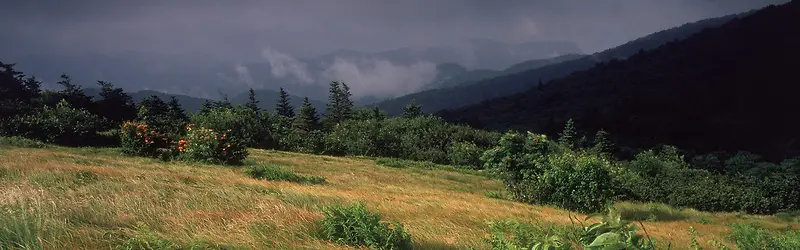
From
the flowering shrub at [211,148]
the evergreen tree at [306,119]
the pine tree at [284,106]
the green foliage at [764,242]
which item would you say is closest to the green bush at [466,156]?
the flowering shrub at [211,148]

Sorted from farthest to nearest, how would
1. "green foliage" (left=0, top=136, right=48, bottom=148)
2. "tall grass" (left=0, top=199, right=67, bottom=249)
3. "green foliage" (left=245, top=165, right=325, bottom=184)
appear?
"green foliage" (left=0, top=136, right=48, bottom=148), "green foliage" (left=245, top=165, right=325, bottom=184), "tall grass" (left=0, top=199, right=67, bottom=249)

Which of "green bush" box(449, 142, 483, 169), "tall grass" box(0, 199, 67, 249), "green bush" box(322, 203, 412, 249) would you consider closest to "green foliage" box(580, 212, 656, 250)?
"green bush" box(322, 203, 412, 249)

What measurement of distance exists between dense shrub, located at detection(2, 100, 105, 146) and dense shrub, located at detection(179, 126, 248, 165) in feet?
48.4

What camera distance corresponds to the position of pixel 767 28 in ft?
524

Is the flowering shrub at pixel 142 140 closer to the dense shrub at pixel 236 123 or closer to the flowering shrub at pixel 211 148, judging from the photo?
the flowering shrub at pixel 211 148

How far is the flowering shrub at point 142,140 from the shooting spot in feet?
75.3

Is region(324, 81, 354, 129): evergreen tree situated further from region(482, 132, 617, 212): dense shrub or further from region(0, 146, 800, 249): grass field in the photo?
region(0, 146, 800, 249): grass field

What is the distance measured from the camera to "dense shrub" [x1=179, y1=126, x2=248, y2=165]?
71.4 feet

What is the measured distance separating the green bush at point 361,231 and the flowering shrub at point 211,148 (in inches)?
686

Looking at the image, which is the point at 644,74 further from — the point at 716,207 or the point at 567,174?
the point at 567,174

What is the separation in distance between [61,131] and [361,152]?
29.7 m

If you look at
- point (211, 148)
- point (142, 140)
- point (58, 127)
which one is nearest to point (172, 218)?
point (211, 148)

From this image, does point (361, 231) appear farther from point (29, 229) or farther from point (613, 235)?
point (29, 229)

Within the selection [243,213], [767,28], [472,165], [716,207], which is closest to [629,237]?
[243,213]
